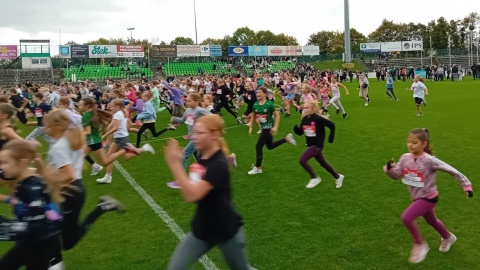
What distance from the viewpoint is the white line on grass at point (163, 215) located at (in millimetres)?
5246

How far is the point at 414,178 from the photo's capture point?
5281 mm

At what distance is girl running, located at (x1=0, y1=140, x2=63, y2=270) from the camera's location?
358 cm

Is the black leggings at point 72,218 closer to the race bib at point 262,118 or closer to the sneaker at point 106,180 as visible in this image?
the sneaker at point 106,180

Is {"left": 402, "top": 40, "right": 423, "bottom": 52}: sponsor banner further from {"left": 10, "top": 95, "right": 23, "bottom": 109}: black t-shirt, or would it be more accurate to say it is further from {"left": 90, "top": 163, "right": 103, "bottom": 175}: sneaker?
{"left": 90, "top": 163, "right": 103, "bottom": 175}: sneaker

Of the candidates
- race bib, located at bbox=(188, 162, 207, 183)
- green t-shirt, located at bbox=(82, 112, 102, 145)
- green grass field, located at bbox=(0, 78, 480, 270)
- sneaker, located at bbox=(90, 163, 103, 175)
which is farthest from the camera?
sneaker, located at bbox=(90, 163, 103, 175)

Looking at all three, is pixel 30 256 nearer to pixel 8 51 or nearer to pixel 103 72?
pixel 103 72

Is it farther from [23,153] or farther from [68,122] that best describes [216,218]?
[68,122]

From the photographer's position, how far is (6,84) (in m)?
50.0

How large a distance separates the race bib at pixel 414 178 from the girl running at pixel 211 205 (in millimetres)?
2549

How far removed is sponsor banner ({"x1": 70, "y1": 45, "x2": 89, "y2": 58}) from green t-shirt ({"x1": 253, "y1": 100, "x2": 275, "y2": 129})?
50.7m

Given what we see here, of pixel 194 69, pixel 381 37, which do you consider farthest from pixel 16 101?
pixel 381 37

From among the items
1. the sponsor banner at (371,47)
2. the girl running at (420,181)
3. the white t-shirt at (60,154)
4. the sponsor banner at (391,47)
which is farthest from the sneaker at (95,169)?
the sponsor banner at (391,47)

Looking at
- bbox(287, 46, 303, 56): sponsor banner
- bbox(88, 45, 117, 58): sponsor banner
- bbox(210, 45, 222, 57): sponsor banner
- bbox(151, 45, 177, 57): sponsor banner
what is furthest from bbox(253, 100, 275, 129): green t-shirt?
bbox(287, 46, 303, 56): sponsor banner

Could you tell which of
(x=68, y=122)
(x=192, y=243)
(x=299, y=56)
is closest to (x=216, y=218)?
(x=192, y=243)
